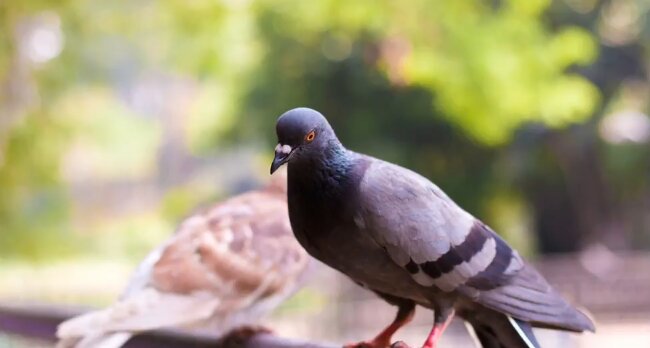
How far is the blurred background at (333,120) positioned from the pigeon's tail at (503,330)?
0.82 m

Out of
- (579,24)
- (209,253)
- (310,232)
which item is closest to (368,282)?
(310,232)

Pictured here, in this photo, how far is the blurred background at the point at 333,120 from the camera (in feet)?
7.73

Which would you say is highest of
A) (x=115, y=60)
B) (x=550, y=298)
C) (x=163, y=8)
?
(x=115, y=60)

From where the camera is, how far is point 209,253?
1291 millimetres

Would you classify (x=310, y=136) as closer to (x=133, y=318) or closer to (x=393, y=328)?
(x=393, y=328)

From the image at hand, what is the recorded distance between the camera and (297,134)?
0.86 m

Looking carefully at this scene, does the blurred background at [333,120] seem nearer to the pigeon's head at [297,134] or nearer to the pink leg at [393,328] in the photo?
the pink leg at [393,328]

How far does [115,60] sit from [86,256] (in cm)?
86

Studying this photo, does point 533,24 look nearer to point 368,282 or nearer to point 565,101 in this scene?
point 565,101

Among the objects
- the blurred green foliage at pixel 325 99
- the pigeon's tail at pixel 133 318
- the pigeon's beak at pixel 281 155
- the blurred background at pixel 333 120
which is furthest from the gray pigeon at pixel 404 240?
the blurred green foliage at pixel 325 99

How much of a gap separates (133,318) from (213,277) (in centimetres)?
17

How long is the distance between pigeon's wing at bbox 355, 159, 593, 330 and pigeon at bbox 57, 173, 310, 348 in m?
0.43

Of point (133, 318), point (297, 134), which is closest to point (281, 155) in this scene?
point (297, 134)

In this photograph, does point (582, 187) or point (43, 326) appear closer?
point (43, 326)
